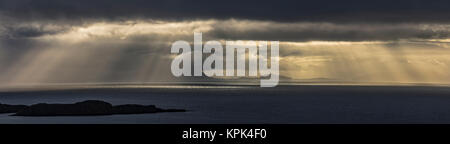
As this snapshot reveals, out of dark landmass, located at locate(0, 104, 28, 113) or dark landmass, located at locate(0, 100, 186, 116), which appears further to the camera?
dark landmass, located at locate(0, 104, 28, 113)

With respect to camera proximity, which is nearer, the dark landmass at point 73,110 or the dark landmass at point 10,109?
the dark landmass at point 73,110

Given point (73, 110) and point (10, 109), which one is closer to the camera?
→ point (73, 110)

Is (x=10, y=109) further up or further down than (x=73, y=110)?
further up
